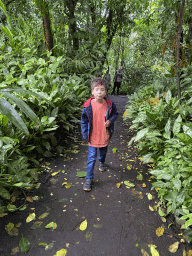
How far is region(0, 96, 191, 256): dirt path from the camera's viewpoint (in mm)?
1825

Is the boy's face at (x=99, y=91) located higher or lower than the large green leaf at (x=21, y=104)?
lower

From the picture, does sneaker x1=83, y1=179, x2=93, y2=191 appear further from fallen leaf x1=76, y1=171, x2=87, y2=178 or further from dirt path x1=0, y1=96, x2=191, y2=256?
fallen leaf x1=76, y1=171, x2=87, y2=178

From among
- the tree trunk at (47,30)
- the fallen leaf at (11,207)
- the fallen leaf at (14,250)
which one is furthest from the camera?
the tree trunk at (47,30)

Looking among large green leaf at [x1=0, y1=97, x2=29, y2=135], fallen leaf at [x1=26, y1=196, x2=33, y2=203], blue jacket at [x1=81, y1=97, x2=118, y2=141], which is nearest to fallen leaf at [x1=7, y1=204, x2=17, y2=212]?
fallen leaf at [x1=26, y1=196, x2=33, y2=203]

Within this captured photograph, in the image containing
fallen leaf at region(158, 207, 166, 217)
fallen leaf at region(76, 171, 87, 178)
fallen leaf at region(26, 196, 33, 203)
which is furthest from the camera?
fallen leaf at region(76, 171, 87, 178)

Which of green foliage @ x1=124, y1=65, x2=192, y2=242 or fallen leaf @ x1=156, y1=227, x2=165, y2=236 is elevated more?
green foliage @ x1=124, y1=65, x2=192, y2=242

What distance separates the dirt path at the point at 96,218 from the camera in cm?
183

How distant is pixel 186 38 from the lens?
487cm

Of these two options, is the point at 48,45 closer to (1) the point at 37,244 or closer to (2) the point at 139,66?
(1) the point at 37,244

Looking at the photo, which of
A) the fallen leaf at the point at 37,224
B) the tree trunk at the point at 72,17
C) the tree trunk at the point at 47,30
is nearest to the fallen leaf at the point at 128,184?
the fallen leaf at the point at 37,224

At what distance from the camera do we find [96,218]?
2186 mm

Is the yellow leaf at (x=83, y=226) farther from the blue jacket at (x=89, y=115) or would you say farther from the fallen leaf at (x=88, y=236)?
the blue jacket at (x=89, y=115)

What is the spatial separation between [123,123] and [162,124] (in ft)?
9.45

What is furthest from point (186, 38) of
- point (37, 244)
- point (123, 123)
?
point (37, 244)
